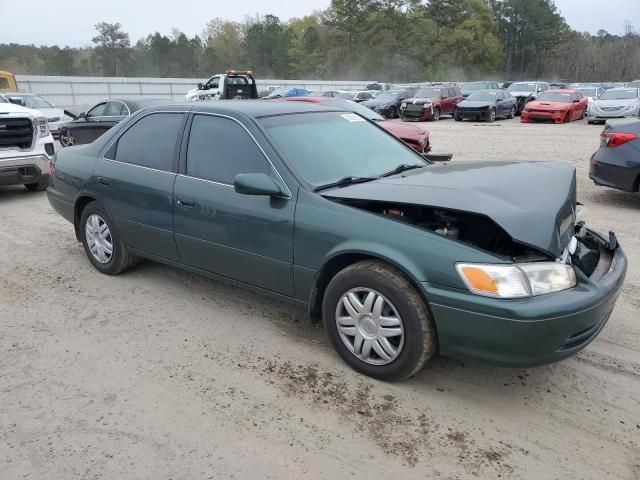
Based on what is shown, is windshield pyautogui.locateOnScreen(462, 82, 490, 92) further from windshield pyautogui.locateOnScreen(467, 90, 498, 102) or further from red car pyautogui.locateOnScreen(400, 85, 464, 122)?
windshield pyautogui.locateOnScreen(467, 90, 498, 102)

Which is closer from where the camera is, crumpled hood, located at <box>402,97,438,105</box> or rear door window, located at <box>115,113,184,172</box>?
rear door window, located at <box>115,113,184,172</box>

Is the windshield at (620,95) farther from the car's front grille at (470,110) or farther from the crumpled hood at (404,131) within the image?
the crumpled hood at (404,131)

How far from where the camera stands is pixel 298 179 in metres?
3.49

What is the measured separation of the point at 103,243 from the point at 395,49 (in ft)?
248

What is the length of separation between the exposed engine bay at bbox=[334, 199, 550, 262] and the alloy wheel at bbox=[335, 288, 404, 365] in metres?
0.50

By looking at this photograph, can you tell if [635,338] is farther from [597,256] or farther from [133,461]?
[133,461]

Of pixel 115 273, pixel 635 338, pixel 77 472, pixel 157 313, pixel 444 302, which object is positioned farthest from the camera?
pixel 115 273

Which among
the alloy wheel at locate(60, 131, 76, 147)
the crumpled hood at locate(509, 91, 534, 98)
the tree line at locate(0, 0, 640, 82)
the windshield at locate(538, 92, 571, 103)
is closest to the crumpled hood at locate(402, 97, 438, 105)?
the windshield at locate(538, 92, 571, 103)

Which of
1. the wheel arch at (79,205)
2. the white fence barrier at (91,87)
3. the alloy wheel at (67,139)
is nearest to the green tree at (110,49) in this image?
the white fence barrier at (91,87)

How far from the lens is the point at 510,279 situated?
274 centimetres

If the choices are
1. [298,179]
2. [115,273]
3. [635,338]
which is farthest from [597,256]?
[115,273]

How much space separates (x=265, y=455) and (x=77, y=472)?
0.88m

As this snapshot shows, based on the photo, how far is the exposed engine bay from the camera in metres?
3.11

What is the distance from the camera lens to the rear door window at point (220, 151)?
3727mm
